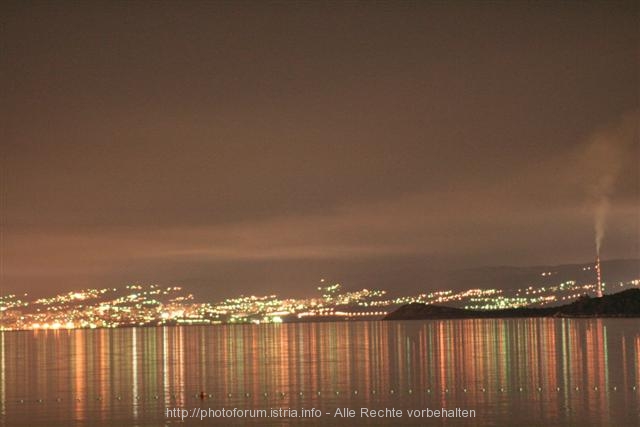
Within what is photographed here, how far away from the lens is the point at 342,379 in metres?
47.3

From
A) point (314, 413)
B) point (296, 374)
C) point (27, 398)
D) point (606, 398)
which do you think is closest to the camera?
point (314, 413)

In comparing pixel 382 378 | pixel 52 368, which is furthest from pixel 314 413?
pixel 52 368

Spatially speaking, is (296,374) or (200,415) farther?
(296,374)

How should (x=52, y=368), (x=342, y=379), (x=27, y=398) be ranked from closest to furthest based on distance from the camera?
1. (x=27, y=398)
2. (x=342, y=379)
3. (x=52, y=368)

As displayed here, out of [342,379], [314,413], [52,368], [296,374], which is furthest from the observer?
[52,368]

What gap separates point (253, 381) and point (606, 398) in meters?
17.3

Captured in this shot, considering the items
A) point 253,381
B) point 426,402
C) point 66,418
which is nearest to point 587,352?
point 253,381

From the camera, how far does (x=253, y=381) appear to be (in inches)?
1868

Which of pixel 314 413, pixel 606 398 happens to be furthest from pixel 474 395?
pixel 314 413

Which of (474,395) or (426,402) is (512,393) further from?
(426,402)

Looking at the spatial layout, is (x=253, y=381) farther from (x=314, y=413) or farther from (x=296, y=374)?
(x=314, y=413)

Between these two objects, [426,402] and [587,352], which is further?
[587,352]

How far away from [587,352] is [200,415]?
3722cm

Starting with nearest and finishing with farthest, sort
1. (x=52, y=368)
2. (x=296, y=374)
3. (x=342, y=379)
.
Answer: (x=342, y=379)
(x=296, y=374)
(x=52, y=368)
